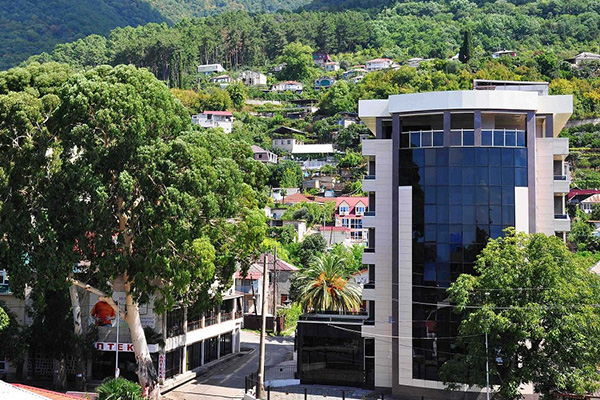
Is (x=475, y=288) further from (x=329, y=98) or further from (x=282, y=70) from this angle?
(x=282, y=70)

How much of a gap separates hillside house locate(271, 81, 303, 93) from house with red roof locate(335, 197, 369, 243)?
8827 centimetres

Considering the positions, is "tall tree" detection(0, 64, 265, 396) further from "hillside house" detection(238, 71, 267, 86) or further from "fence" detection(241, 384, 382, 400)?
"hillside house" detection(238, 71, 267, 86)

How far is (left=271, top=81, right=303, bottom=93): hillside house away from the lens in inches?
7067

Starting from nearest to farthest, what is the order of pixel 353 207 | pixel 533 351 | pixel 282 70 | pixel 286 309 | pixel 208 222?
pixel 533 351 < pixel 208 222 < pixel 286 309 < pixel 353 207 < pixel 282 70

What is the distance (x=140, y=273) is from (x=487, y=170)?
57.1ft

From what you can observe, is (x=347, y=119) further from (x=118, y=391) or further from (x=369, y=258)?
Answer: (x=118, y=391)

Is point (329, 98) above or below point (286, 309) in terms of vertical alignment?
above

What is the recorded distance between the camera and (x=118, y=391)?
2764cm

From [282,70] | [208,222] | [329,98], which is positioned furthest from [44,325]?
[282,70]

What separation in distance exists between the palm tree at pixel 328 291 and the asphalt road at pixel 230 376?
164 inches

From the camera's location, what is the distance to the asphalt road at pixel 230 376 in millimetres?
36422

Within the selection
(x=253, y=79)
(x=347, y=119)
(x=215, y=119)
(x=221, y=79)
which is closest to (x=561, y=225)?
(x=215, y=119)

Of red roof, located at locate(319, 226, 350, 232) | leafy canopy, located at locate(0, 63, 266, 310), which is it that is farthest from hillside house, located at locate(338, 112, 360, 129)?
leafy canopy, located at locate(0, 63, 266, 310)

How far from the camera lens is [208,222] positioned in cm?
3431
